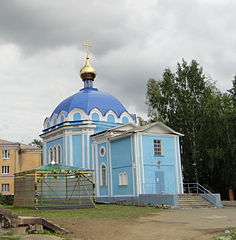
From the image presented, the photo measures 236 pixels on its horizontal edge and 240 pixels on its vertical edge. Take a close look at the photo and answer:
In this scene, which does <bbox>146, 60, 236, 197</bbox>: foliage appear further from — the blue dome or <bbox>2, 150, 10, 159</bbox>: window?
<bbox>2, 150, 10, 159</bbox>: window

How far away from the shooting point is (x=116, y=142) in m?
24.1

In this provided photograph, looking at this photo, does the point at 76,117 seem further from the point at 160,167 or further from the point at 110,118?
the point at 160,167

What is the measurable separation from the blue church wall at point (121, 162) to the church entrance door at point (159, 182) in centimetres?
169

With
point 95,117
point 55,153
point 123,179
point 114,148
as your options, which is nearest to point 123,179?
A: point 123,179

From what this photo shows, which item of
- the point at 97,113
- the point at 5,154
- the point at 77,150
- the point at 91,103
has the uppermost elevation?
the point at 91,103

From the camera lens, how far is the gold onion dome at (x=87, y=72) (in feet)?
103

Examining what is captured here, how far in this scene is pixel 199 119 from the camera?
28.2 metres

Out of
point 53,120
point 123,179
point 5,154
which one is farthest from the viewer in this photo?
point 5,154

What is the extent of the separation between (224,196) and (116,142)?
34.8ft

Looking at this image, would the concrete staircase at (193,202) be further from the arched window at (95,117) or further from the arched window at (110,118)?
the arched window at (95,117)

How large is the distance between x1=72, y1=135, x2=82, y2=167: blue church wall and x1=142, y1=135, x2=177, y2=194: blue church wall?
5996 mm

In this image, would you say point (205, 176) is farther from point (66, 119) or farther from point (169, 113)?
point (66, 119)

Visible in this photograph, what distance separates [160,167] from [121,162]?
2509mm

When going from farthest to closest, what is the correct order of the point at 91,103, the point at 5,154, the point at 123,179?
the point at 5,154 → the point at 91,103 → the point at 123,179
